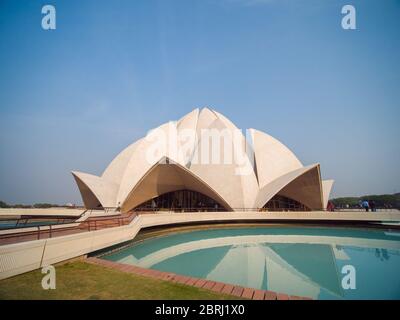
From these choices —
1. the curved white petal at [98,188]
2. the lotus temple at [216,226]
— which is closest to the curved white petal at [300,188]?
the lotus temple at [216,226]

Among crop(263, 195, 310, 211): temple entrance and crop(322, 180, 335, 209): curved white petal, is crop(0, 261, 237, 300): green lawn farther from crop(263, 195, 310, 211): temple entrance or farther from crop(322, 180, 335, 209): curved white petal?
crop(322, 180, 335, 209): curved white petal

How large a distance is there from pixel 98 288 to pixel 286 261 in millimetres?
6377

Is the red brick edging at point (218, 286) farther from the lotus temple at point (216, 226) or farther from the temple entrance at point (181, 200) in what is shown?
the temple entrance at point (181, 200)

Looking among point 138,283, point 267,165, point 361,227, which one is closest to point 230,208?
point 267,165

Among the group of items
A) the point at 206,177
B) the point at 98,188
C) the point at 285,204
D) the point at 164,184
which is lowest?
the point at 285,204

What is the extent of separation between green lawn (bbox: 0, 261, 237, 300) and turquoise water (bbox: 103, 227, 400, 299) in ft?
6.81

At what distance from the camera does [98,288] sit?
420 centimetres

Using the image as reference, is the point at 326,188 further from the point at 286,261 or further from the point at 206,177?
the point at 286,261

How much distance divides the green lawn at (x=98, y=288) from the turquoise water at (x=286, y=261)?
2.08 metres

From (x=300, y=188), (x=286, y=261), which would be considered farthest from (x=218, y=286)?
(x=300, y=188)

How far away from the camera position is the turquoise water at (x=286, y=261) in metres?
5.65
